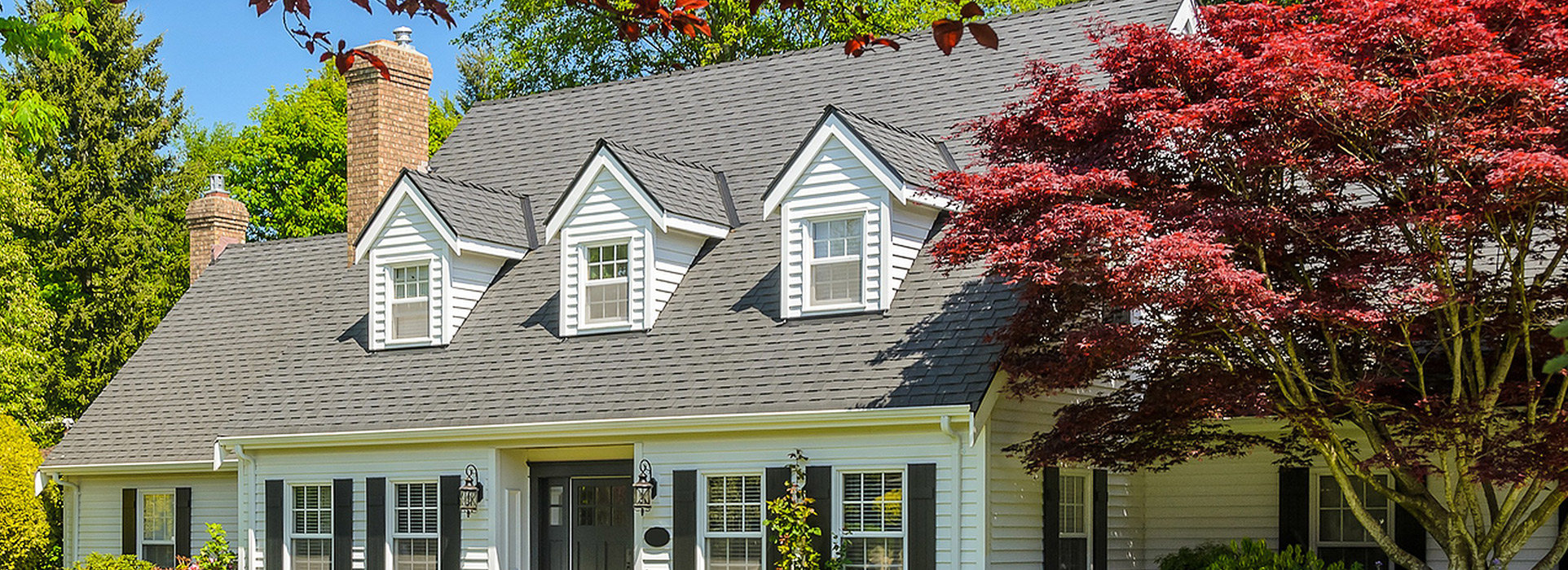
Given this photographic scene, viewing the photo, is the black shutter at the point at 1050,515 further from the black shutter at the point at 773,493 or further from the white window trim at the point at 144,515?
the white window trim at the point at 144,515

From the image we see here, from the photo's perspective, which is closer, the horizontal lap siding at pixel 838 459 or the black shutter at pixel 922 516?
the horizontal lap siding at pixel 838 459

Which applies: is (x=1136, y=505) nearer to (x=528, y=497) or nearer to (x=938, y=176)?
(x=938, y=176)

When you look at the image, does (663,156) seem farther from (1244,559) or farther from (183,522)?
(183,522)

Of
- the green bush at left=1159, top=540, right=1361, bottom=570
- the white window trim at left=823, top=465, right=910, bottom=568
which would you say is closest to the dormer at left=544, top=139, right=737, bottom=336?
the white window trim at left=823, top=465, right=910, bottom=568

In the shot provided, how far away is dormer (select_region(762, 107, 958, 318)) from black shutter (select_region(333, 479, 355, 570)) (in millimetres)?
5762

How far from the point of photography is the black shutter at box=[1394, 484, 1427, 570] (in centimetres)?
1580

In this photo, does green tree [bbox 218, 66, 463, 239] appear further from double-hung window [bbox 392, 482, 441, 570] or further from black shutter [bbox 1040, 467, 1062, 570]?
black shutter [bbox 1040, 467, 1062, 570]

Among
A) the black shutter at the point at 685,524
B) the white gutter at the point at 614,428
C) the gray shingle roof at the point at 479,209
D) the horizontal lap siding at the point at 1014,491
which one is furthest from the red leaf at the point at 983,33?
the gray shingle roof at the point at 479,209

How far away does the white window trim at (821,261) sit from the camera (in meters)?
17.0

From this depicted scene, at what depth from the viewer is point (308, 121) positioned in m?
44.0

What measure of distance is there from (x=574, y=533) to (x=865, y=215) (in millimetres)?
4954

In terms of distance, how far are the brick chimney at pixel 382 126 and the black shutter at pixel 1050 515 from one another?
34.2ft

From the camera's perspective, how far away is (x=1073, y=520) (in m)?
17.2

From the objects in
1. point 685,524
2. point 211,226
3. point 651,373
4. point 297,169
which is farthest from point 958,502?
point 297,169
